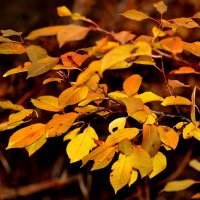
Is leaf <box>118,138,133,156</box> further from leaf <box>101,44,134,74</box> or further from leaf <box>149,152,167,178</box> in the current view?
leaf <box>101,44,134,74</box>

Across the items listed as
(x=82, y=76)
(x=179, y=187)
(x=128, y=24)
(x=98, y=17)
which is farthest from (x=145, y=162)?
(x=98, y=17)

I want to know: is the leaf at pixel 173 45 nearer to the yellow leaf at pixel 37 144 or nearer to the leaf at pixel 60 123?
the leaf at pixel 60 123

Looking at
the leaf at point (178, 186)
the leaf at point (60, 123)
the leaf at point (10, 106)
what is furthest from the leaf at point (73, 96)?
the leaf at point (178, 186)

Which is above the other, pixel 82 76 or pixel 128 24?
pixel 82 76

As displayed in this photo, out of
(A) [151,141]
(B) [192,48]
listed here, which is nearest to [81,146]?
(A) [151,141]

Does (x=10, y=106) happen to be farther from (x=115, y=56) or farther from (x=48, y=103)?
(x=115, y=56)

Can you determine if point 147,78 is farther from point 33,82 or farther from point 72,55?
point 72,55

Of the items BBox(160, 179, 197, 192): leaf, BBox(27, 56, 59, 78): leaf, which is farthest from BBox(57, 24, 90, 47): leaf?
BBox(160, 179, 197, 192): leaf
